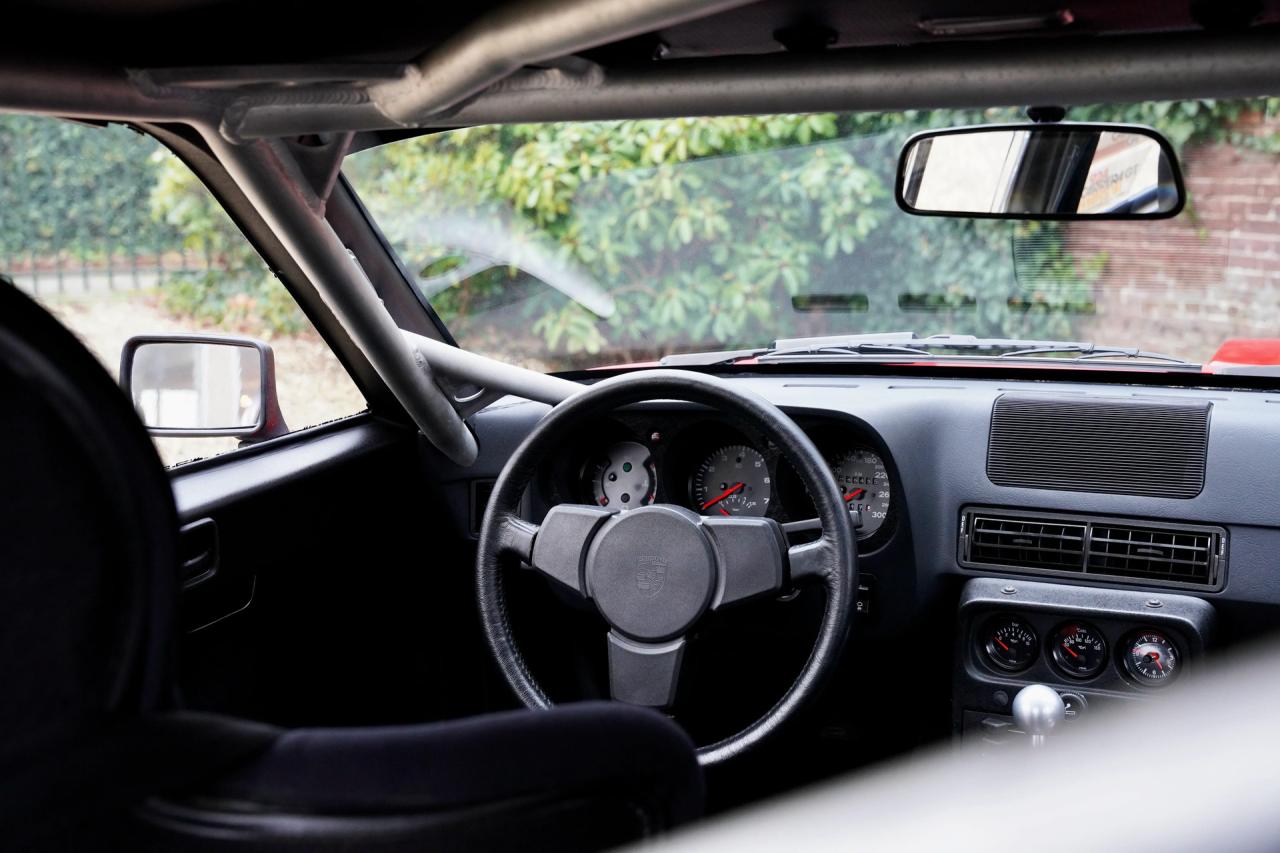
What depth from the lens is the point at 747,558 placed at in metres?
2.59

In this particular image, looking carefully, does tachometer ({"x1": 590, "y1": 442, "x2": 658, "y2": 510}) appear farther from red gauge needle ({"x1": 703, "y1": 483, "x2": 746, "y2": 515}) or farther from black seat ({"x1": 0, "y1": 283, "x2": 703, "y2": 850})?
black seat ({"x1": 0, "y1": 283, "x2": 703, "y2": 850})

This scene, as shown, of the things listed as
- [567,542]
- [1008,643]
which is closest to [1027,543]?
[1008,643]

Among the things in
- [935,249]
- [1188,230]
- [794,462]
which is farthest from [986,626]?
[1188,230]

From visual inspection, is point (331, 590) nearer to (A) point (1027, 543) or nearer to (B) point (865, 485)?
(B) point (865, 485)

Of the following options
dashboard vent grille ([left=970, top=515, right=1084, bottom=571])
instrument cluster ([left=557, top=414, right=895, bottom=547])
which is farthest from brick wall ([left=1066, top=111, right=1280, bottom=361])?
instrument cluster ([left=557, top=414, right=895, bottom=547])

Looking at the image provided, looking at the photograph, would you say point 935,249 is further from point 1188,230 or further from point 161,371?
point 161,371

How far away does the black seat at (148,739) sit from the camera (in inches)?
36.8

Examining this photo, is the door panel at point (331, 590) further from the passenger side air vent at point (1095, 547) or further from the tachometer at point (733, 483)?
the passenger side air vent at point (1095, 547)

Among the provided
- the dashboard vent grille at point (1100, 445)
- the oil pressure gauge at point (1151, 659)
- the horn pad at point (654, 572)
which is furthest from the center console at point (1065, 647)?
the horn pad at point (654, 572)

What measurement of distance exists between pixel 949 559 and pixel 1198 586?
21.5 inches

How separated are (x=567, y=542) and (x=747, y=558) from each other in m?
0.39

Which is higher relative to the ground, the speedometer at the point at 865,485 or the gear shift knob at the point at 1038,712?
the speedometer at the point at 865,485

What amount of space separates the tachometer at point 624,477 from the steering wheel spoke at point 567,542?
0.34 metres

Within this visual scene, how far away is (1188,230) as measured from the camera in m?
4.09
